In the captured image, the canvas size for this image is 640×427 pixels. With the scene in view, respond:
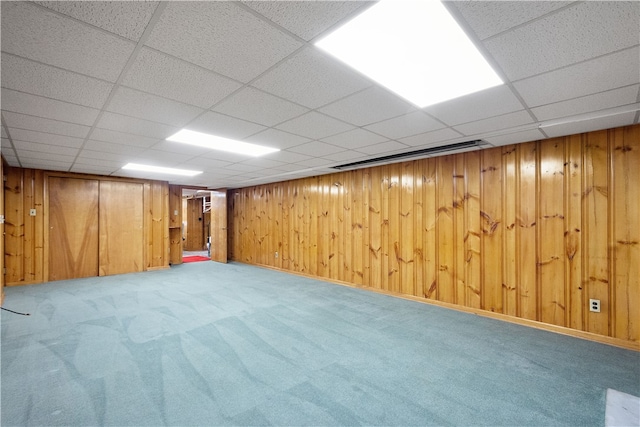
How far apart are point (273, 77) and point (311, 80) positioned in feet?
0.85

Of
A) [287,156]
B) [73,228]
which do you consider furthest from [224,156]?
[73,228]

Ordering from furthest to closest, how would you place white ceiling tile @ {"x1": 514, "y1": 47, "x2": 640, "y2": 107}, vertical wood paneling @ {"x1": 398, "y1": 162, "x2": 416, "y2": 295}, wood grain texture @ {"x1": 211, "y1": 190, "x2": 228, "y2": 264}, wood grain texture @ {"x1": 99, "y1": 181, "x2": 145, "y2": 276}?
wood grain texture @ {"x1": 211, "y1": 190, "x2": 228, "y2": 264}
wood grain texture @ {"x1": 99, "y1": 181, "x2": 145, "y2": 276}
vertical wood paneling @ {"x1": 398, "y1": 162, "x2": 416, "y2": 295}
white ceiling tile @ {"x1": 514, "y1": 47, "x2": 640, "y2": 107}

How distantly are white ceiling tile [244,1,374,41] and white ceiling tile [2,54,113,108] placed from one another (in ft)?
4.75

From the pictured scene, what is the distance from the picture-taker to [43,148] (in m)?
3.87

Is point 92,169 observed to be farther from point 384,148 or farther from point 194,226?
point 194,226

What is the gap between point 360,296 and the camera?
15.8 feet

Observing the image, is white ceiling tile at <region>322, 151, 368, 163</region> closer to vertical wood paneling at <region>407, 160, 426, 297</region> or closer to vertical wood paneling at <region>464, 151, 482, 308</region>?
vertical wood paneling at <region>407, 160, 426, 297</region>

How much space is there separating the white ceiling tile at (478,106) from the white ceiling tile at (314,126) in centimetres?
88

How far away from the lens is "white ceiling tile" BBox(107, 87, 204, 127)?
7.27ft

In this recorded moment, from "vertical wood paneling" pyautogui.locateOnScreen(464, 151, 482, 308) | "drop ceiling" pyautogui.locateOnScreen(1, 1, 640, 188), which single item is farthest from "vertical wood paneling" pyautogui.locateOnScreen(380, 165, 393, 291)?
"drop ceiling" pyautogui.locateOnScreen(1, 1, 640, 188)

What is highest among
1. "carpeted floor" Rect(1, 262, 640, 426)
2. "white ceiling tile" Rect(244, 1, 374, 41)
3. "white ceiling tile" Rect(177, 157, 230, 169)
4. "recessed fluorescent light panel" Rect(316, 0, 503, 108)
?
"recessed fluorescent light panel" Rect(316, 0, 503, 108)

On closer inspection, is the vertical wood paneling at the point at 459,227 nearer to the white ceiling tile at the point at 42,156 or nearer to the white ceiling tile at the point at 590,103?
the white ceiling tile at the point at 590,103

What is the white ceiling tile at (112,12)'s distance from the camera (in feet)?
4.18

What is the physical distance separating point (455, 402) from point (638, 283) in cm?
253
